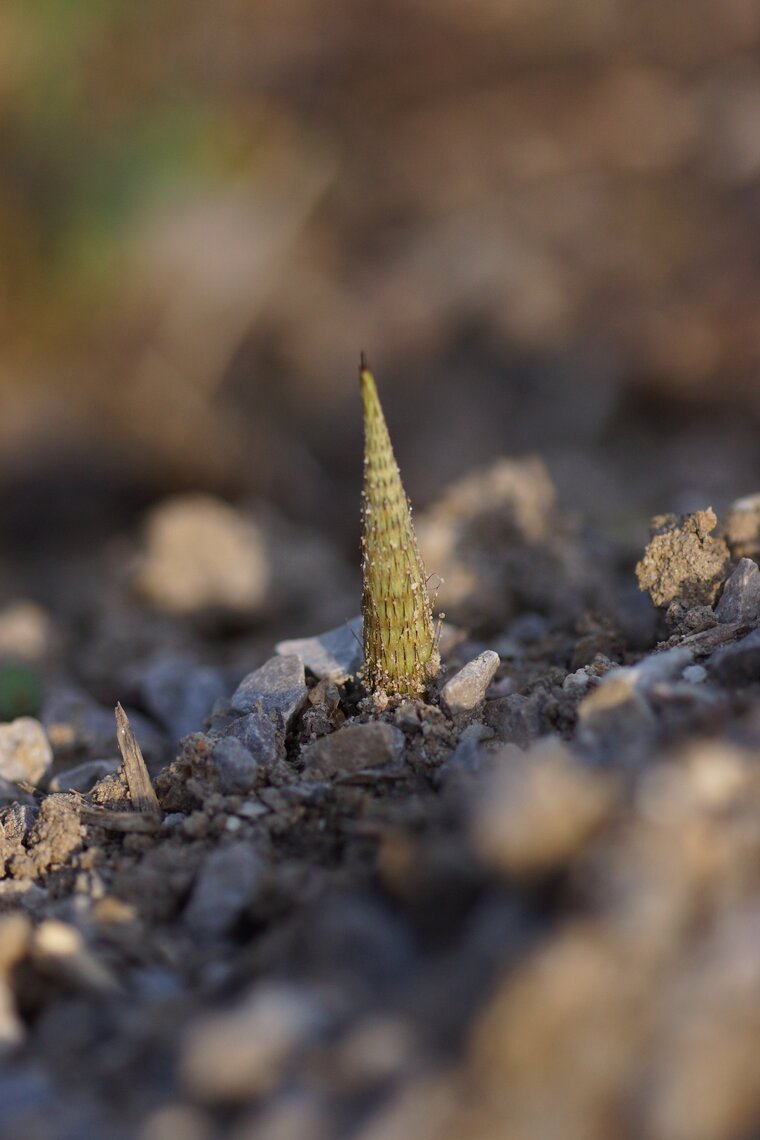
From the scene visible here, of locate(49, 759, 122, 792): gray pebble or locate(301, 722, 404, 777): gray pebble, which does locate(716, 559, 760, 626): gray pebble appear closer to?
locate(301, 722, 404, 777): gray pebble

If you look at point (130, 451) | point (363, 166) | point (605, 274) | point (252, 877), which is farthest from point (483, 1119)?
point (363, 166)

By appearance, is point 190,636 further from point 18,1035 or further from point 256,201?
point 256,201

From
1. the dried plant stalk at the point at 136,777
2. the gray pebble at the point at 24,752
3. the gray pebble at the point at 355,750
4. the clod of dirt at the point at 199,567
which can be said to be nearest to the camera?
the gray pebble at the point at 355,750

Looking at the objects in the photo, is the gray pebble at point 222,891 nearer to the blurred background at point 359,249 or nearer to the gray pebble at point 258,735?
the gray pebble at point 258,735

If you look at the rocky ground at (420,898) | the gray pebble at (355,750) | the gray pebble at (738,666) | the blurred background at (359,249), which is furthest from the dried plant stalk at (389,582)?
the blurred background at (359,249)

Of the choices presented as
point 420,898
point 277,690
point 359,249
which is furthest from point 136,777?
point 359,249

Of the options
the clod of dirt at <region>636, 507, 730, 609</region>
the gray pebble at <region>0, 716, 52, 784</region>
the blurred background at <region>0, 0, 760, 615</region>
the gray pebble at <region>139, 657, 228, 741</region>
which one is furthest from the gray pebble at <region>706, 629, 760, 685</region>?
the blurred background at <region>0, 0, 760, 615</region>
